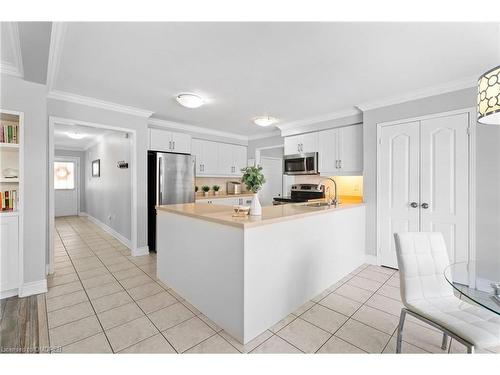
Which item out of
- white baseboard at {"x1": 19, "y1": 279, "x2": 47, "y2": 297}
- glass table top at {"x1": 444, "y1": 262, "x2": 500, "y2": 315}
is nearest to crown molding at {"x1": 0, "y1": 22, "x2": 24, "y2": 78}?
white baseboard at {"x1": 19, "y1": 279, "x2": 47, "y2": 297}

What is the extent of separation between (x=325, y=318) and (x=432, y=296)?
847 millimetres

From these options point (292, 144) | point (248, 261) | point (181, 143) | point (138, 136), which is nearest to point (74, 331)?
point (248, 261)

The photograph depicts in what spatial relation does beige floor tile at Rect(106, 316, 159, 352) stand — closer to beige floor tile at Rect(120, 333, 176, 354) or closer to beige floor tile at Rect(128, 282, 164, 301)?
beige floor tile at Rect(120, 333, 176, 354)

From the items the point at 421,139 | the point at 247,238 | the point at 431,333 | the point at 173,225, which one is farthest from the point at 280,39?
the point at 431,333

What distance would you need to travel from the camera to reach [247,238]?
1.66 m

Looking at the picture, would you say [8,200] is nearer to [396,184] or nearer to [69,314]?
[69,314]

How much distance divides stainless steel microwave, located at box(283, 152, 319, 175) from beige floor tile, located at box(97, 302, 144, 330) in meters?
3.29

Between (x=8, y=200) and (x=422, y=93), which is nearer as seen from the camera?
→ (x=8, y=200)

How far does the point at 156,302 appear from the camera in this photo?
7.50 feet

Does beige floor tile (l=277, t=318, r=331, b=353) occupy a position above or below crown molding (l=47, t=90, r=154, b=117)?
below

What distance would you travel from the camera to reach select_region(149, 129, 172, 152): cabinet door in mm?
4055

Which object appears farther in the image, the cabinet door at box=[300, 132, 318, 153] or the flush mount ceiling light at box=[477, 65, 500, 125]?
the cabinet door at box=[300, 132, 318, 153]

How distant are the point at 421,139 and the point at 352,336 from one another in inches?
100.0
